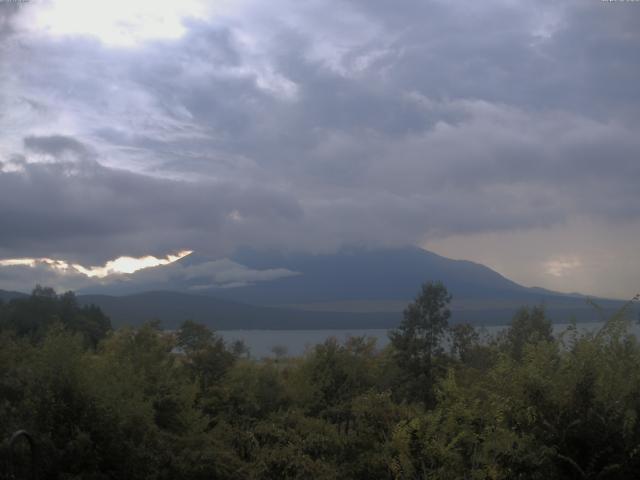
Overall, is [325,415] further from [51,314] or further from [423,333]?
[51,314]

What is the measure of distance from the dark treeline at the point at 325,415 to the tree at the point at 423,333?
15.8 feet

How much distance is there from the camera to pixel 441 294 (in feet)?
128

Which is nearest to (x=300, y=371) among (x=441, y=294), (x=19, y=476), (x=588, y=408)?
(x=441, y=294)

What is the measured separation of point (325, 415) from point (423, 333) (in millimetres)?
12611

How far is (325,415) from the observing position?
26844mm

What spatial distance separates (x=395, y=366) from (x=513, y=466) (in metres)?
26.7

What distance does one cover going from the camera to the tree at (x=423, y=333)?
36.7 meters

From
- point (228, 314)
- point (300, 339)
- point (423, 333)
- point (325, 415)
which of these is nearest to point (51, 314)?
point (423, 333)

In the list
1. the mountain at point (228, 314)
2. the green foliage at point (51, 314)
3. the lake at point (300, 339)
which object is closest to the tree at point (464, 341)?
the lake at point (300, 339)

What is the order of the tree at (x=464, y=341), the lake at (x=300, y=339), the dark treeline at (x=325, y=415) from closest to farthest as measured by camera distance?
the dark treeline at (x=325, y=415)
the lake at (x=300, y=339)
the tree at (x=464, y=341)

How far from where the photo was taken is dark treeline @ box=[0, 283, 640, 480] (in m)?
9.77

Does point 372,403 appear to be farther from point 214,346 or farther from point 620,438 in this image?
point 214,346

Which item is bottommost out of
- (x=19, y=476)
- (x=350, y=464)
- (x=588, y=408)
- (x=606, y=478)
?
(x=350, y=464)

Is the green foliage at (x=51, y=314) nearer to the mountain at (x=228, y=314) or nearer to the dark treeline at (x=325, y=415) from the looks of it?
the dark treeline at (x=325, y=415)
